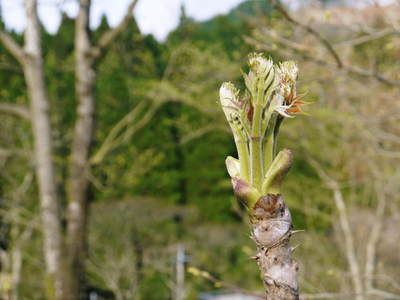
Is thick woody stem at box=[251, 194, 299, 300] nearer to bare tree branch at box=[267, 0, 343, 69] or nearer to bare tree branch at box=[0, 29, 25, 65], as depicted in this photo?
bare tree branch at box=[267, 0, 343, 69]

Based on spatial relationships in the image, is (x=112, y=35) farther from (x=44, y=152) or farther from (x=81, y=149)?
(x=44, y=152)

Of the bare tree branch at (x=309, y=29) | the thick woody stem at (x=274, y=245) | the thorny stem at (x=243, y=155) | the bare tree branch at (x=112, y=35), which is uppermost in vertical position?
the bare tree branch at (x=112, y=35)

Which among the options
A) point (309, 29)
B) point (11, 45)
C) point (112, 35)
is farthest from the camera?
point (11, 45)

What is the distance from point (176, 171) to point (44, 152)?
12202 millimetres

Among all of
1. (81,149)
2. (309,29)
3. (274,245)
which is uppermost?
(81,149)

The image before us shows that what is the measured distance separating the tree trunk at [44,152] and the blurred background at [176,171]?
39mm

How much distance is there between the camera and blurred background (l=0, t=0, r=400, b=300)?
20.7 feet

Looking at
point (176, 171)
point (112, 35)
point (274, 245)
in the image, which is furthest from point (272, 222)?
point (176, 171)

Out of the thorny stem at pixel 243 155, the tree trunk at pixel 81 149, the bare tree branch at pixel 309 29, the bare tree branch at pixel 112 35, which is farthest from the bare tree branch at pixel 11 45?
the thorny stem at pixel 243 155

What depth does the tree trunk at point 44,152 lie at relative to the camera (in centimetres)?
546

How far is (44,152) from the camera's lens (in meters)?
5.69

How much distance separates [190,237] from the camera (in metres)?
17.0

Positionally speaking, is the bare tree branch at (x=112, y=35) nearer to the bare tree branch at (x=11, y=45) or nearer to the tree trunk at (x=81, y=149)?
the tree trunk at (x=81, y=149)

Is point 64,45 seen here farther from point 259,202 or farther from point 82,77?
point 259,202
